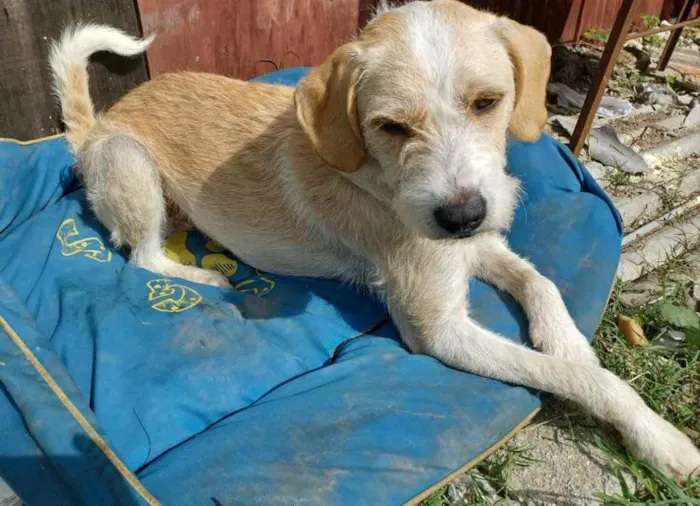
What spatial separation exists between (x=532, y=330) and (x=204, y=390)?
5.50 ft

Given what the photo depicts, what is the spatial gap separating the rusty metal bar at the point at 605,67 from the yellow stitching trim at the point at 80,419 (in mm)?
4000

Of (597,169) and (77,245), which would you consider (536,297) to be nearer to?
(597,169)

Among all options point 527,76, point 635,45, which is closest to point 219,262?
point 527,76

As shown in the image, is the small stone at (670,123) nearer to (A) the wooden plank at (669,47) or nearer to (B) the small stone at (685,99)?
(B) the small stone at (685,99)

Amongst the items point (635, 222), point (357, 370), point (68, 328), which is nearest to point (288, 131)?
point (357, 370)

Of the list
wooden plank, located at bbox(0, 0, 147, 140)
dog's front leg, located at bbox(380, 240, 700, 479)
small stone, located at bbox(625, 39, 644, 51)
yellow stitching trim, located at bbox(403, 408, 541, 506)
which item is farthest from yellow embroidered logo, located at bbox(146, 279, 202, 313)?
small stone, located at bbox(625, 39, 644, 51)

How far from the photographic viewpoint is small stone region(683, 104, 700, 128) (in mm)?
5605

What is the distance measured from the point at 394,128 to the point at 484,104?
373mm

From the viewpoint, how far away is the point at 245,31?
5000 millimetres

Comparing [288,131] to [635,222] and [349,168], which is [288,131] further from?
[635,222]

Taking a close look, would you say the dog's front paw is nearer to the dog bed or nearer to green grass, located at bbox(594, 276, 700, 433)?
green grass, located at bbox(594, 276, 700, 433)

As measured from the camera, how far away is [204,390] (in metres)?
2.97

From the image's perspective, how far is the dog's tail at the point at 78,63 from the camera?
3885 mm

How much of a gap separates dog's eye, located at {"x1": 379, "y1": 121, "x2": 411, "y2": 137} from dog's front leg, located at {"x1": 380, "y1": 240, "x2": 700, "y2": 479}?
680 millimetres
